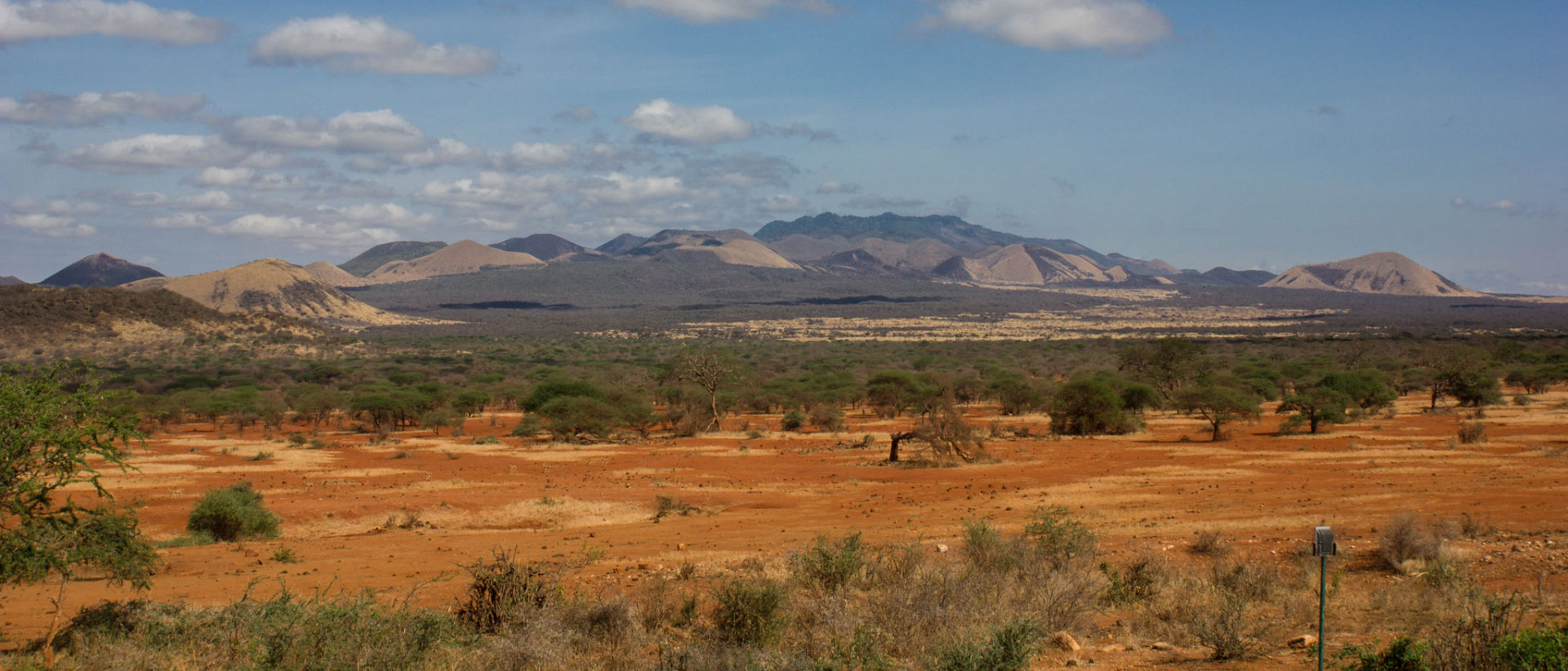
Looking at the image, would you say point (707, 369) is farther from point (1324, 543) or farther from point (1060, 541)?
point (1324, 543)

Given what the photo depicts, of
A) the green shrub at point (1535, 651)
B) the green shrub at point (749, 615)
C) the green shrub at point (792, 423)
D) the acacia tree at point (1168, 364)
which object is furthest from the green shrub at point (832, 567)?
the acacia tree at point (1168, 364)

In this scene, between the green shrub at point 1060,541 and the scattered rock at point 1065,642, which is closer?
the scattered rock at point 1065,642

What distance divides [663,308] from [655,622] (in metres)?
184

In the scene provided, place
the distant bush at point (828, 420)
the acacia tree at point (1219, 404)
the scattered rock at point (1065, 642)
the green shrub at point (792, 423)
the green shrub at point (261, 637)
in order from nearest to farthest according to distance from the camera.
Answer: the green shrub at point (261, 637) → the scattered rock at point (1065, 642) → the acacia tree at point (1219, 404) → the distant bush at point (828, 420) → the green shrub at point (792, 423)

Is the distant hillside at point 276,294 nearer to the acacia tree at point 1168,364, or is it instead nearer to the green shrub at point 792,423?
the green shrub at point 792,423

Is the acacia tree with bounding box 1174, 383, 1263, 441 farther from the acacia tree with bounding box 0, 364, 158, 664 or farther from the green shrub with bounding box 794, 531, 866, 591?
the acacia tree with bounding box 0, 364, 158, 664

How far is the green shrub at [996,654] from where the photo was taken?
7453 millimetres

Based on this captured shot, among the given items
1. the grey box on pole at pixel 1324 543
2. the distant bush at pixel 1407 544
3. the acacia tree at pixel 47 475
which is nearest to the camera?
the grey box on pole at pixel 1324 543

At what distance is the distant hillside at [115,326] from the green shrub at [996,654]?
259 ft

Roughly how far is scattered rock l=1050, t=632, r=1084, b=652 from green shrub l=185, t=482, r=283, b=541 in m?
14.7

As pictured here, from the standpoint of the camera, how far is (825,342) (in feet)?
365

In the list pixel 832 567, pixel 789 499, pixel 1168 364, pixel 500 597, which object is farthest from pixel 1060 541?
pixel 1168 364

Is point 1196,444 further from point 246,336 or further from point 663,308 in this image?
point 663,308

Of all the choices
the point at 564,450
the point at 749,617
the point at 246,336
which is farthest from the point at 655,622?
the point at 246,336
